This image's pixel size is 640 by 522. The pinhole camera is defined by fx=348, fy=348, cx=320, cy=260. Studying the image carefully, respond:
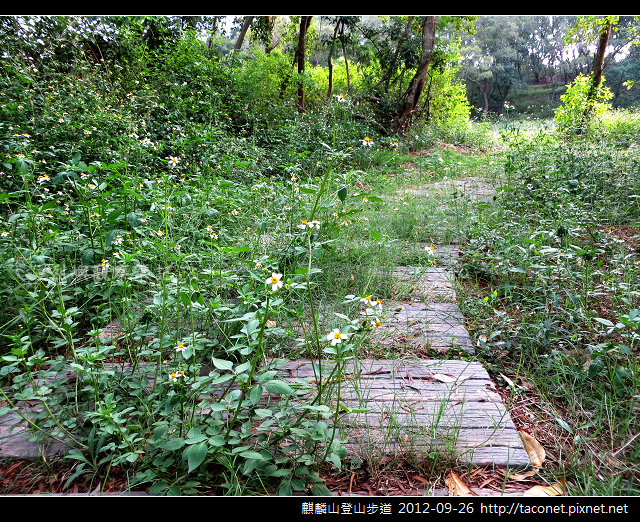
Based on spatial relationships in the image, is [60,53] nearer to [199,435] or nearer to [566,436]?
[199,435]

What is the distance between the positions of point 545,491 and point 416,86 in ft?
29.9

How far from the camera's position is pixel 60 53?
15.7ft

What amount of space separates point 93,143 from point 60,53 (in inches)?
108

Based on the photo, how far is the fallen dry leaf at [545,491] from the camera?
3.43 feet

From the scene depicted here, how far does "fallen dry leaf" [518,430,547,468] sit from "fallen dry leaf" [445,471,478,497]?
29 centimetres

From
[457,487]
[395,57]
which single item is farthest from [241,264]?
[395,57]

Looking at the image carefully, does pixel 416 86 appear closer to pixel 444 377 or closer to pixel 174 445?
pixel 444 377

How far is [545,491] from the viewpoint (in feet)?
3.49

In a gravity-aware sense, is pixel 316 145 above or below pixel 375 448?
above

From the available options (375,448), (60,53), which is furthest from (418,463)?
(60,53)

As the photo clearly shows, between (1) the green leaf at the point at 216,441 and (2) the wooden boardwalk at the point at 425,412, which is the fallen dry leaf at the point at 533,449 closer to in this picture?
(2) the wooden boardwalk at the point at 425,412

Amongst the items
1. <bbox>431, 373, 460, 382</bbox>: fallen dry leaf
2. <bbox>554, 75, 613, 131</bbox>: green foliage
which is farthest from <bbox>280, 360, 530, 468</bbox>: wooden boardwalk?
<bbox>554, 75, 613, 131</bbox>: green foliage

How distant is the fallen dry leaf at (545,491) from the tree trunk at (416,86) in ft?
27.2

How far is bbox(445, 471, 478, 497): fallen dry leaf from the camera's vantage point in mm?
1049
